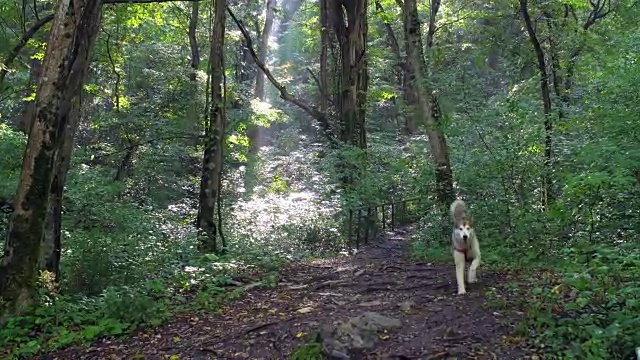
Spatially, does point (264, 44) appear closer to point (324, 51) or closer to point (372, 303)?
point (324, 51)

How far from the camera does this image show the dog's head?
662cm

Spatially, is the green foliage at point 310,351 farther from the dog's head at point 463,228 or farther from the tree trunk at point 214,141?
the tree trunk at point 214,141

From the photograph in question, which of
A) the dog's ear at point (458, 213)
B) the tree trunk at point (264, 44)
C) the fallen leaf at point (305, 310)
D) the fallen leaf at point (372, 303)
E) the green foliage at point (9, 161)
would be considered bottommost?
the fallen leaf at point (305, 310)

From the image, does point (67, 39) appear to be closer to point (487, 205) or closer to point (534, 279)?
point (534, 279)

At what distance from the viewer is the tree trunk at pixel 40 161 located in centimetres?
670

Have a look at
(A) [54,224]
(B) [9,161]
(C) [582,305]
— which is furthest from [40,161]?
(B) [9,161]

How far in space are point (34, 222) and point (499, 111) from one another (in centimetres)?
855

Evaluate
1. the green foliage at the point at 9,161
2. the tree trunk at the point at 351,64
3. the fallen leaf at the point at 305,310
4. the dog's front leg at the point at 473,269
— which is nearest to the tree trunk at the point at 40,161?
the fallen leaf at the point at 305,310

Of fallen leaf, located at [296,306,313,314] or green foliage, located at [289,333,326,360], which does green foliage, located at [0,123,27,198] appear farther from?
green foliage, located at [289,333,326,360]

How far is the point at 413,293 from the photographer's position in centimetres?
708

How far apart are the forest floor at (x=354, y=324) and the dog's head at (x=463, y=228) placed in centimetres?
70

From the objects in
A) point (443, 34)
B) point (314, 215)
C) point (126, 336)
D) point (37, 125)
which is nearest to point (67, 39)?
point (37, 125)

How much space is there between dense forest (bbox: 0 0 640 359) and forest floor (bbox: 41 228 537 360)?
3 cm

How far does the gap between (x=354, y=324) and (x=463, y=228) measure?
2.12m
